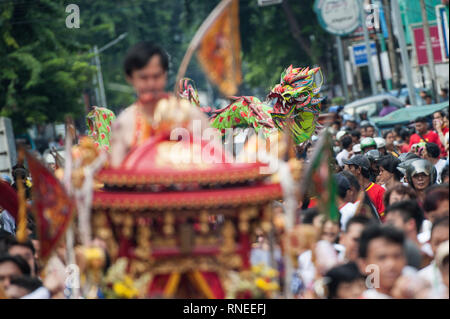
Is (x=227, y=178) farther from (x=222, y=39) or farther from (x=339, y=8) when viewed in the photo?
(x=339, y=8)

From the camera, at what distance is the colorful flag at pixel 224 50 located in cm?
539

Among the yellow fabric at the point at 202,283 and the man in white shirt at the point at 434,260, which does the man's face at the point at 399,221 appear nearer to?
the man in white shirt at the point at 434,260

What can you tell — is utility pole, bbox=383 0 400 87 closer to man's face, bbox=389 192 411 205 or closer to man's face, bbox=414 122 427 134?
man's face, bbox=414 122 427 134

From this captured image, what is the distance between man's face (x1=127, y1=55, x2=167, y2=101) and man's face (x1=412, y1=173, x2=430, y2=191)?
4.47 m

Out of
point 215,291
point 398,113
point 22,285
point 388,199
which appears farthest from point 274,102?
point 398,113

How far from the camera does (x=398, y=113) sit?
21.8m

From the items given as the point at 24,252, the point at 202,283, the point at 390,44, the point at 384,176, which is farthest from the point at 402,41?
the point at 202,283

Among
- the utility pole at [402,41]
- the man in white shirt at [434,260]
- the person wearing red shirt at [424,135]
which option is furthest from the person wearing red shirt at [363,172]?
the utility pole at [402,41]

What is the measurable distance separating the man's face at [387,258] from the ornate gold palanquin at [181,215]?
65 cm

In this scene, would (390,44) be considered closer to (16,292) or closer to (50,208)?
(16,292)

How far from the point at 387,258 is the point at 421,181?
4.16 metres

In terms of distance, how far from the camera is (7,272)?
6270 millimetres

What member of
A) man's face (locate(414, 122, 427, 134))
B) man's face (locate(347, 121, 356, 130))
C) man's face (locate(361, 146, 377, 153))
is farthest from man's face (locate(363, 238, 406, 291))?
man's face (locate(347, 121, 356, 130))

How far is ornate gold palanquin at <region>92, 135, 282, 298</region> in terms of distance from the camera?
194 inches
